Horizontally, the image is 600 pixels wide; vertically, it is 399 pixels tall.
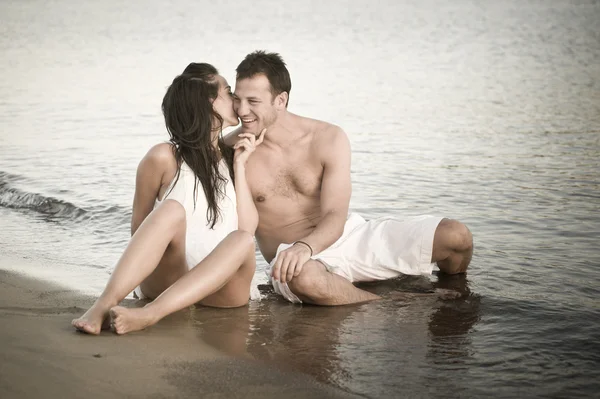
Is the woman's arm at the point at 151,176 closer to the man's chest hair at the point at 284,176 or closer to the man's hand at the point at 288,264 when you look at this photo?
the man's hand at the point at 288,264

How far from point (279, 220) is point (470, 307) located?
4.46ft

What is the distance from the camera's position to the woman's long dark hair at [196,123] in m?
4.64

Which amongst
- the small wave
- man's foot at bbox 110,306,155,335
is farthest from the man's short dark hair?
the small wave

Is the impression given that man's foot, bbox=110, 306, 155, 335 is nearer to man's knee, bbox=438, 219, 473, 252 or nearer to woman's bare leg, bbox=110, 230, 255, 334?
woman's bare leg, bbox=110, 230, 255, 334

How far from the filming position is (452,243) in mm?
5461

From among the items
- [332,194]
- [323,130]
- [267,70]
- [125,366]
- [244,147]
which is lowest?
[125,366]

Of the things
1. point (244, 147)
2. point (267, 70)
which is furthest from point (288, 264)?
point (267, 70)

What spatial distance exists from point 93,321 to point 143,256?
1.31 ft

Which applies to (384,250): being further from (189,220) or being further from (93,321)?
(93,321)

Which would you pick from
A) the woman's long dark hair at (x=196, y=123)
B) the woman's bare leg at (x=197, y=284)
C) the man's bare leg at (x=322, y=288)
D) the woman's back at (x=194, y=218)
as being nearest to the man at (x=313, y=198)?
the man's bare leg at (x=322, y=288)

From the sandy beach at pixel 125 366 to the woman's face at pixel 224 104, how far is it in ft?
4.38

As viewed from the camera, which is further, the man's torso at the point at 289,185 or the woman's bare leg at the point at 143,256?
the man's torso at the point at 289,185

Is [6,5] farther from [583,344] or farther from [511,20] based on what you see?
[583,344]

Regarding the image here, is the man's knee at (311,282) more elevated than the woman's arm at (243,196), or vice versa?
the woman's arm at (243,196)
